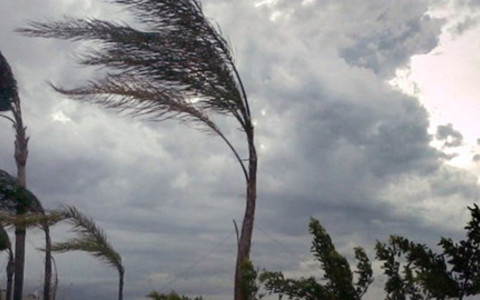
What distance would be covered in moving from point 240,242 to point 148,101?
7.89 feet

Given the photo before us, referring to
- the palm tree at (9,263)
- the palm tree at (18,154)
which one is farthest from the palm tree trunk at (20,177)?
the palm tree at (9,263)

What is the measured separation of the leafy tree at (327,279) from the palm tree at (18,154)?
42.7ft

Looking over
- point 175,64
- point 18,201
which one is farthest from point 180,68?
point 18,201

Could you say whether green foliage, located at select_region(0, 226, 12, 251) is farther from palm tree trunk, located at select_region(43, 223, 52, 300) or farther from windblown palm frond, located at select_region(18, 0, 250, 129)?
windblown palm frond, located at select_region(18, 0, 250, 129)

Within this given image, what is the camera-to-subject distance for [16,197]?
19.9 metres

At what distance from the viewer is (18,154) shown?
20906 millimetres

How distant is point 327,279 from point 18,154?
14.9m

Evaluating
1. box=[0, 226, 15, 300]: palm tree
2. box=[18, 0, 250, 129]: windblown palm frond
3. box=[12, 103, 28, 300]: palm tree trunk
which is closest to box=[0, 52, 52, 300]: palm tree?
box=[12, 103, 28, 300]: palm tree trunk

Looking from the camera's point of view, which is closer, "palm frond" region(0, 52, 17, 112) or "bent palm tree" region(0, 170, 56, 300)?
"bent palm tree" region(0, 170, 56, 300)

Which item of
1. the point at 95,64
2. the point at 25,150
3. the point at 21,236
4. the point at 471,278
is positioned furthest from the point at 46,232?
the point at 471,278

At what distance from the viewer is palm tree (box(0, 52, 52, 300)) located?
20312 millimetres

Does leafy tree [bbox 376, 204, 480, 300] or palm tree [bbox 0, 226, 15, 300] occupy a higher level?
palm tree [bbox 0, 226, 15, 300]

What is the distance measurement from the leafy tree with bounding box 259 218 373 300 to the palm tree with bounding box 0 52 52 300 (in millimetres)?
13002

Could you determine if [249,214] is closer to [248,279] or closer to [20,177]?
[248,279]
